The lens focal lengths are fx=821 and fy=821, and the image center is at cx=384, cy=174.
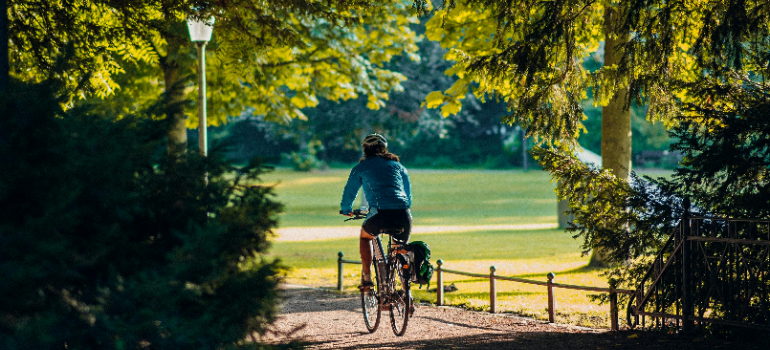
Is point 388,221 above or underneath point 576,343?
above

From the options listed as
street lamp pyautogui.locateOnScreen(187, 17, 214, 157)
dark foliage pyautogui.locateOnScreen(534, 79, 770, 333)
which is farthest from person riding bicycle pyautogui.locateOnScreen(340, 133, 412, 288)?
street lamp pyautogui.locateOnScreen(187, 17, 214, 157)

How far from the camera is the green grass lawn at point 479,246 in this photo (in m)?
12.6

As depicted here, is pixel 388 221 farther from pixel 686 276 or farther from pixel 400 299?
pixel 686 276

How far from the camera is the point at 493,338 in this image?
8.18 m

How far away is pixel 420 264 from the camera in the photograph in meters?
7.88

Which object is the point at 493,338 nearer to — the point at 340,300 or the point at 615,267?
the point at 615,267

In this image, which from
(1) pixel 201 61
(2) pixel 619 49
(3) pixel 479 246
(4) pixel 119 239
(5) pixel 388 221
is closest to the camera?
(4) pixel 119 239

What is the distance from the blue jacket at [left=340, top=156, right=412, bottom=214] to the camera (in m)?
A: 7.98

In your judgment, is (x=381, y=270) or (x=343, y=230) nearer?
(x=381, y=270)

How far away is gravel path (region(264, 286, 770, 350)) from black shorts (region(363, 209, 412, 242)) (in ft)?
3.47

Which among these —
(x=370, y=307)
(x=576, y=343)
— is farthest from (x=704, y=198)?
(x=370, y=307)

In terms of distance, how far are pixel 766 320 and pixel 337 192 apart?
4329 centimetres

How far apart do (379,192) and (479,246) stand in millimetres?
14981

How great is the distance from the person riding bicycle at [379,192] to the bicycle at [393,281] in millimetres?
83
